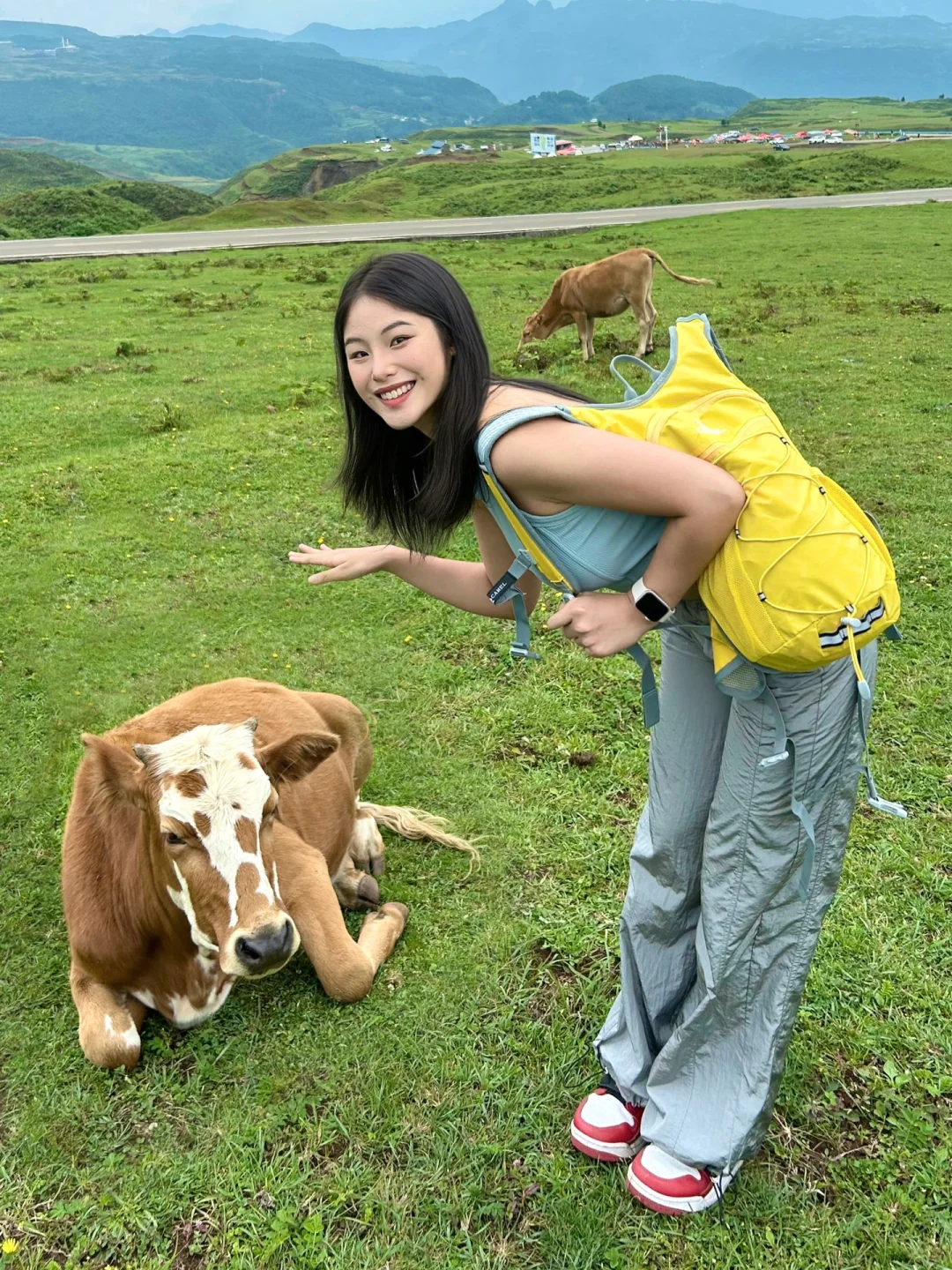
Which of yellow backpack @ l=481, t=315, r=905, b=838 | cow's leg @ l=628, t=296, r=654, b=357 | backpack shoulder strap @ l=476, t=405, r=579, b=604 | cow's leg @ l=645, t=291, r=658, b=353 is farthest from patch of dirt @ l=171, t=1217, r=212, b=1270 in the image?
cow's leg @ l=645, t=291, r=658, b=353

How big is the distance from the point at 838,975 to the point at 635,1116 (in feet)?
3.88

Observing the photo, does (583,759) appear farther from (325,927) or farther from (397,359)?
(397,359)

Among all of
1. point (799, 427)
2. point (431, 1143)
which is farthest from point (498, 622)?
point (799, 427)

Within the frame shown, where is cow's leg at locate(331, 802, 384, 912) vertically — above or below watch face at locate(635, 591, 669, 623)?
below

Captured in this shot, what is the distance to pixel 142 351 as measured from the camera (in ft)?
51.1

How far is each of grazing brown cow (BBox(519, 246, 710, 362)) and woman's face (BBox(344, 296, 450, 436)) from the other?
13.6 m

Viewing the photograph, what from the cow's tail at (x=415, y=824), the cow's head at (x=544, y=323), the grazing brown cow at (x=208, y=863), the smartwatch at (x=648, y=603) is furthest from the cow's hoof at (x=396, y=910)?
the cow's head at (x=544, y=323)

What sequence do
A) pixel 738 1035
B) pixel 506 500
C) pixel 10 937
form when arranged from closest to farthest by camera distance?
pixel 506 500, pixel 738 1035, pixel 10 937

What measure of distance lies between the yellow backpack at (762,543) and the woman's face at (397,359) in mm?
299

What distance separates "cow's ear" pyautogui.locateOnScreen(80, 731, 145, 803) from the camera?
3.17 m

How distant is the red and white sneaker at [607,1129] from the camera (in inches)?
121

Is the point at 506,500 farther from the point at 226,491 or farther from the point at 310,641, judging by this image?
the point at 226,491

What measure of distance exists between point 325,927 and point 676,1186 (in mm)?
1666

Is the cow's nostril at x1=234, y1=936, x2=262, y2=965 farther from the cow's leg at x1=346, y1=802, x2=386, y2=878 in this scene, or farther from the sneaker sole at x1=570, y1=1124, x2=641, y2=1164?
the cow's leg at x1=346, y1=802, x2=386, y2=878
